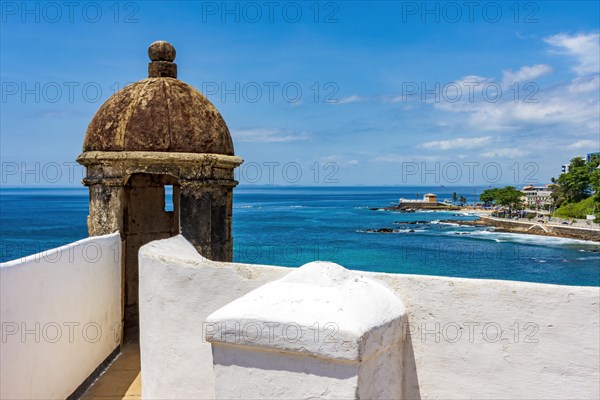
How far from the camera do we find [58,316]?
4484 millimetres

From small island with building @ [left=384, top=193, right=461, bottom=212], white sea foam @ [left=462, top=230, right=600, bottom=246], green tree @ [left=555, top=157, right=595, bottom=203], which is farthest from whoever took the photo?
small island with building @ [left=384, top=193, right=461, bottom=212]

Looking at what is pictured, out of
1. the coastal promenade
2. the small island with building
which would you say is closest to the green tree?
the coastal promenade

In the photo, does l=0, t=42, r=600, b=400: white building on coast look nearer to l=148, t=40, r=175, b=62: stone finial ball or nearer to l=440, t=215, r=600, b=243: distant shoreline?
l=148, t=40, r=175, b=62: stone finial ball

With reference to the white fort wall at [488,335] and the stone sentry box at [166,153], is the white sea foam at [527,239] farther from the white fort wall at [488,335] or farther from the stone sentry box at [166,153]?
the white fort wall at [488,335]

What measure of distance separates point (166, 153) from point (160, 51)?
144 cm

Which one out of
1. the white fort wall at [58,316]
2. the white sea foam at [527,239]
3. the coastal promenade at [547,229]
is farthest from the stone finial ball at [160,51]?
the coastal promenade at [547,229]

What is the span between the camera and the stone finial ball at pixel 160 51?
20.4 ft

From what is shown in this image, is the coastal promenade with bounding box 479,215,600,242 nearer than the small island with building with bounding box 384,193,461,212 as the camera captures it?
Yes

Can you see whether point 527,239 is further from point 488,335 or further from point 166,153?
point 488,335

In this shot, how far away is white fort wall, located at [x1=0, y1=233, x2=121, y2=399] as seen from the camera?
372 cm

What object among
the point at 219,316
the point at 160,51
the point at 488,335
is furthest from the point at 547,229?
the point at 219,316

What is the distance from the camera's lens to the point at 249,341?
2.75 metres

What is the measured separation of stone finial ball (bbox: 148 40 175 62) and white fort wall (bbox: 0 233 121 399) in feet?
6.92

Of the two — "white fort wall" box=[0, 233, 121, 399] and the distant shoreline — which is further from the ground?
"white fort wall" box=[0, 233, 121, 399]
